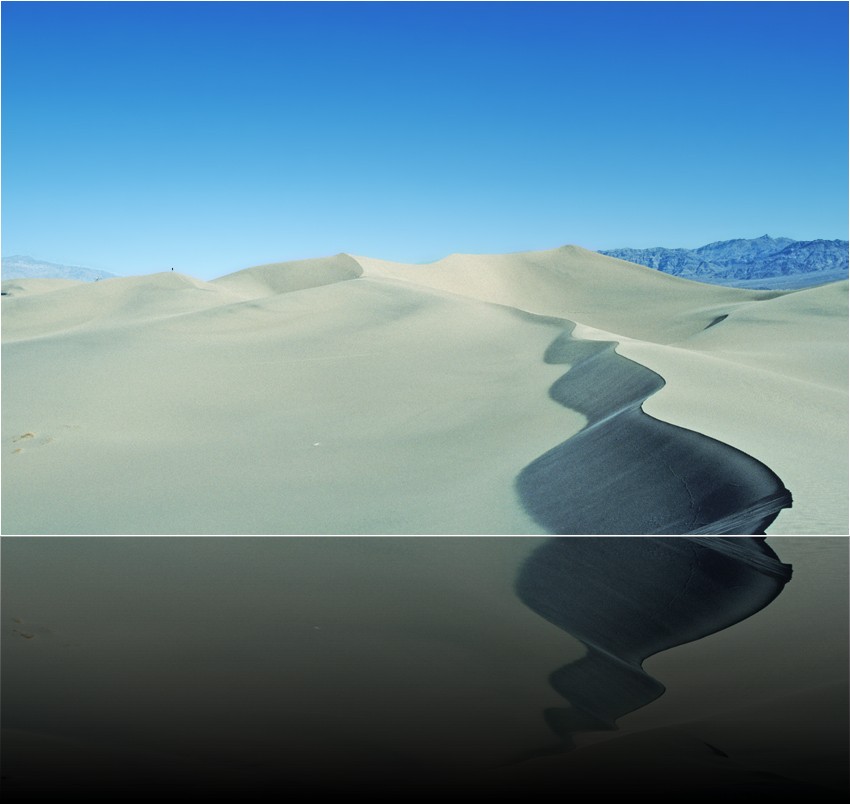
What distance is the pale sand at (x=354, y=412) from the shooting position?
684 centimetres

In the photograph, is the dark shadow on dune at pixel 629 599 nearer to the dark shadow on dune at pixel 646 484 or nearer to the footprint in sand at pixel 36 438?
the dark shadow on dune at pixel 646 484

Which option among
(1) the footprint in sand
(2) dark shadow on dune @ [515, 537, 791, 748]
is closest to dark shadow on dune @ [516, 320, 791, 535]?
(2) dark shadow on dune @ [515, 537, 791, 748]

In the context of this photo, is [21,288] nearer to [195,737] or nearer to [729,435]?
[729,435]

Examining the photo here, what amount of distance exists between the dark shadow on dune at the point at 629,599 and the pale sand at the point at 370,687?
49mm

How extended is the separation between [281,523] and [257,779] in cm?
500

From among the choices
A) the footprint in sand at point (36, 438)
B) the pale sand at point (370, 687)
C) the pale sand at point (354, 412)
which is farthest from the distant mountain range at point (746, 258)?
the pale sand at point (370, 687)

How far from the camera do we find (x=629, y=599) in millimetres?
3057

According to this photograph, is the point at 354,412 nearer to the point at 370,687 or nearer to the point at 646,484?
the point at 646,484

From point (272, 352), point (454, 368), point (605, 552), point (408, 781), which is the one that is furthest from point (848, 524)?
point (272, 352)

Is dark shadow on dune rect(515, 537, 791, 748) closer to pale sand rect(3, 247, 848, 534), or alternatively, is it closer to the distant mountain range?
pale sand rect(3, 247, 848, 534)

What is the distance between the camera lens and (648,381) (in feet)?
29.7

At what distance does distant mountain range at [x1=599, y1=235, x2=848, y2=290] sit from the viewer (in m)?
103

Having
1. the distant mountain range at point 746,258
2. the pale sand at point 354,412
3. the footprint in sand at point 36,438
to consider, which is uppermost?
the distant mountain range at point 746,258

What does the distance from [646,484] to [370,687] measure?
384 cm
